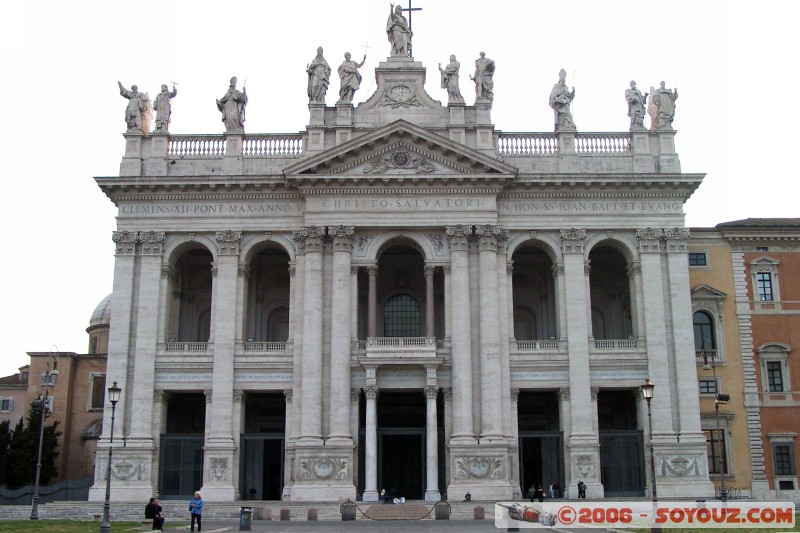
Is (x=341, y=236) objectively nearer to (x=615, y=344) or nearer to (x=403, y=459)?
(x=403, y=459)

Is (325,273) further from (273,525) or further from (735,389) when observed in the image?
(735,389)

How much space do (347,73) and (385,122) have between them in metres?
3.34

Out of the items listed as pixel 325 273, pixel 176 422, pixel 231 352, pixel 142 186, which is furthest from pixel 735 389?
pixel 142 186

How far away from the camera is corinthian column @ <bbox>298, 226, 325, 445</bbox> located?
45625 millimetres

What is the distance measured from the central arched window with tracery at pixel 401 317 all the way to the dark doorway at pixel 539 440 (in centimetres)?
679

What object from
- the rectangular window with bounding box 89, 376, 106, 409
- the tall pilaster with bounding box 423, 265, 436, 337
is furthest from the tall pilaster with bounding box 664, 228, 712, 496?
the rectangular window with bounding box 89, 376, 106, 409

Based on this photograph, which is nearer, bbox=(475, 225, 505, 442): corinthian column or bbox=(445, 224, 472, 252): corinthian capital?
bbox=(475, 225, 505, 442): corinthian column

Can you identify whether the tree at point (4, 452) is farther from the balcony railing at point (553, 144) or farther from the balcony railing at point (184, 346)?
the balcony railing at point (553, 144)

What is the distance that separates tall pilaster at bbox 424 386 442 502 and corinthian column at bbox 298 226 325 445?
17.0ft

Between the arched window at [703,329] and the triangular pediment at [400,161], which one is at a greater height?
the triangular pediment at [400,161]

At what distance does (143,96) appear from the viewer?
166 feet

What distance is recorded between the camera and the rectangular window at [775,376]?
50.9 meters

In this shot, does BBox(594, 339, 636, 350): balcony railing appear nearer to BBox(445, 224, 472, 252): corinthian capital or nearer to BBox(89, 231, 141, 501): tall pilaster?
BBox(445, 224, 472, 252): corinthian capital

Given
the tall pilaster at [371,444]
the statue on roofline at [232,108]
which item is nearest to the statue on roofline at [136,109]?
the statue on roofline at [232,108]
